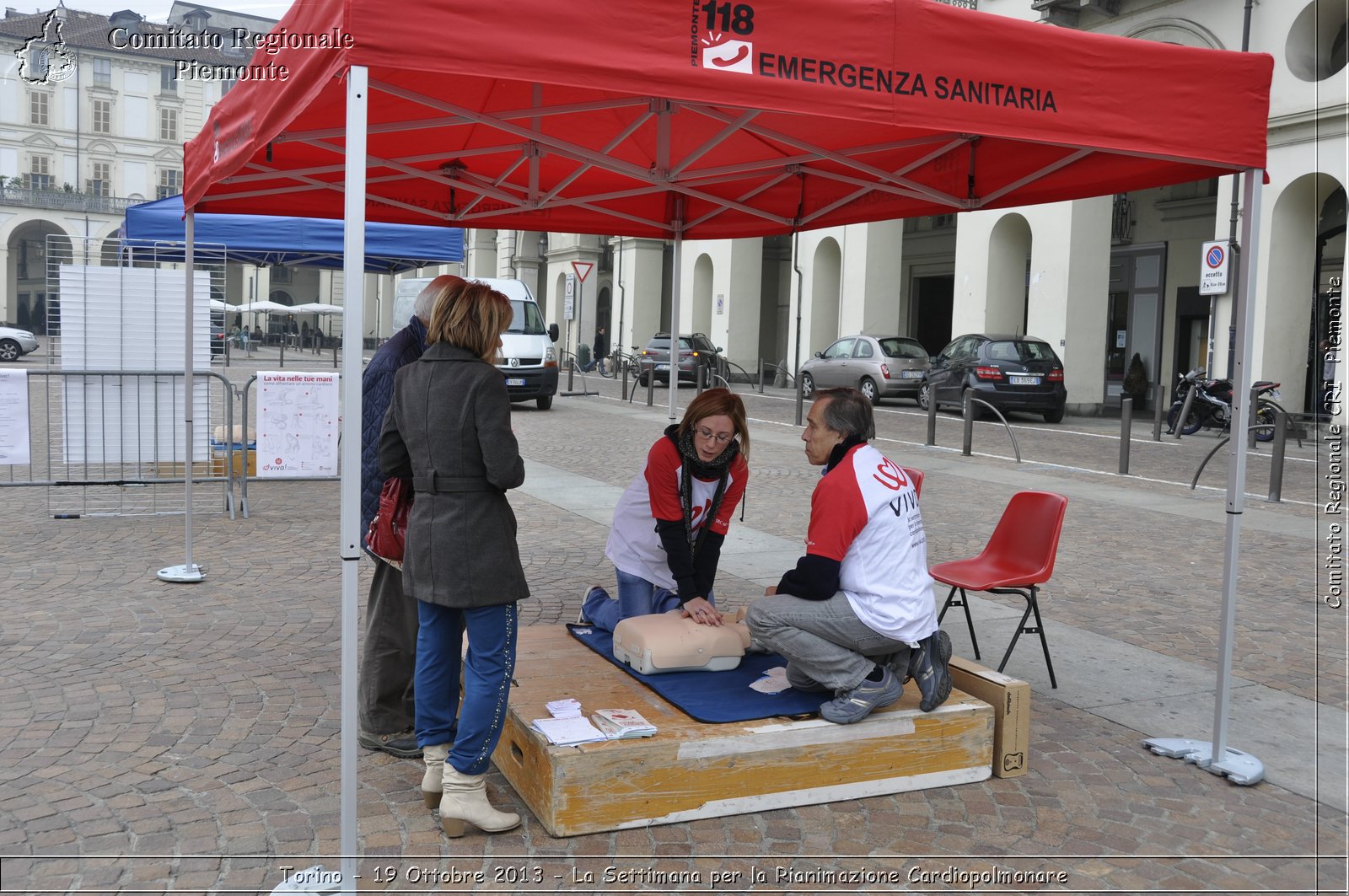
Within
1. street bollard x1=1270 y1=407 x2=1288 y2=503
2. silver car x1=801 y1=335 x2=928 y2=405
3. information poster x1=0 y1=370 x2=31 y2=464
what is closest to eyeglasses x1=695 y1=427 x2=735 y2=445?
information poster x1=0 y1=370 x2=31 y2=464

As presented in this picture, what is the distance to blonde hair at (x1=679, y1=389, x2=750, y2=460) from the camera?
461 cm

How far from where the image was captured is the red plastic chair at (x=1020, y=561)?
509 cm

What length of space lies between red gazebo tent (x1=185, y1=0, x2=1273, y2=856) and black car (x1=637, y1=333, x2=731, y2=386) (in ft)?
63.4

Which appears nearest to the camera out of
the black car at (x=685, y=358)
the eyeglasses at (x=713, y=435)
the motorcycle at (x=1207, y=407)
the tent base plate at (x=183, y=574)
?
the eyeglasses at (x=713, y=435)

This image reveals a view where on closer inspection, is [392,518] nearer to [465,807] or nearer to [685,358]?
[465,807]

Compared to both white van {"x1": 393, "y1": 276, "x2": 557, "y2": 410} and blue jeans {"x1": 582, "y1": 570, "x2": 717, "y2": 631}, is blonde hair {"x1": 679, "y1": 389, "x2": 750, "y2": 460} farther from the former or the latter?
white van {"x1": 393, "y1": 276, "x2": 557, "y2": 410}

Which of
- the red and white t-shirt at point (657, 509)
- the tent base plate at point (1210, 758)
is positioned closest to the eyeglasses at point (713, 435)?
the red and white t-shirt at point (657, 509)

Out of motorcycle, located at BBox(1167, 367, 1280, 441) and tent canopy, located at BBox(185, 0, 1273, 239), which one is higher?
tent canopy, located at BBox(185, 0, 1273, 239)

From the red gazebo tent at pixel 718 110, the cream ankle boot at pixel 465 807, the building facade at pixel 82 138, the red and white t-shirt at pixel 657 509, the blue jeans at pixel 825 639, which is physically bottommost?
the cream ankle boot at pixel 465 807

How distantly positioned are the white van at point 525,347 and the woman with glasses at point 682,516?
15.1m

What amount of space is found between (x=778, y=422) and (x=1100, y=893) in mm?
16917

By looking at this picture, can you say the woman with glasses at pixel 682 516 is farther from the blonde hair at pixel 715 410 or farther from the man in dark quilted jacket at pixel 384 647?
the man in dark quilted jacket at pixel 384 647

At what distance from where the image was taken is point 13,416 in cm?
890

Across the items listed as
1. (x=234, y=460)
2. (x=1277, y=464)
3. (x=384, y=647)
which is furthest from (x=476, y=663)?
(x=1277, y=464)
